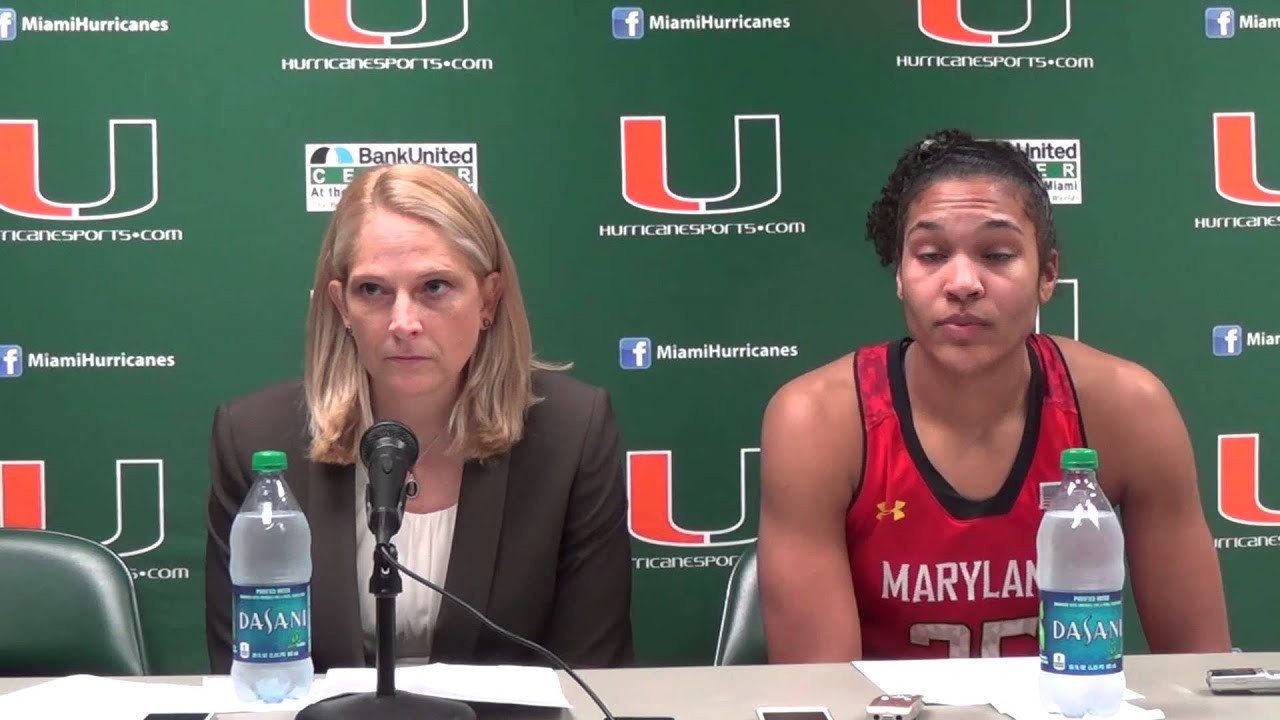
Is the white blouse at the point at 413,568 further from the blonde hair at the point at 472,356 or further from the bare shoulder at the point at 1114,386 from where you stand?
the bare shoulder at the point at 1114,386

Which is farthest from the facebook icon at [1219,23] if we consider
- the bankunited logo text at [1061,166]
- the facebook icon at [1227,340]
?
the facebook icon at [1227,340]

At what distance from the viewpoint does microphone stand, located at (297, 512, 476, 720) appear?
1351mm

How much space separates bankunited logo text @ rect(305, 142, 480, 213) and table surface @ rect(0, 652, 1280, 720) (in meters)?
1.39

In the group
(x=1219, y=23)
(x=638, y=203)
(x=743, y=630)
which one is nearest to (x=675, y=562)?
(x=743, y=630)

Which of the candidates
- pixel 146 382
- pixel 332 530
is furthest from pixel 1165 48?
pixel 146 382

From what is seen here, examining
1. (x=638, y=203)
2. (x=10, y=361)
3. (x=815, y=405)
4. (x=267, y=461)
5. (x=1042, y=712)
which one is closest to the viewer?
(x=1042, y=712)

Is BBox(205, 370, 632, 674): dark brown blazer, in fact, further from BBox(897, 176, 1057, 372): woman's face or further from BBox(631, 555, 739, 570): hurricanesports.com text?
BBox(631, 555, 739, 570): hurricanesports.com text

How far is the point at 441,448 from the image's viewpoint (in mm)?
2207

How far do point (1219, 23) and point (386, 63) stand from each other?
1.91 meters

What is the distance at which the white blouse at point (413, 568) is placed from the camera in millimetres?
2021

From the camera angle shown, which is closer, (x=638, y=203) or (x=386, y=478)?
(x=386, y=478)

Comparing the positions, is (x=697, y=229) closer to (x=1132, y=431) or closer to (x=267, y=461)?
(x=1132, y=431)

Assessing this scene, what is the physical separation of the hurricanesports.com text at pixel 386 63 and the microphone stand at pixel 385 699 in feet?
5.65

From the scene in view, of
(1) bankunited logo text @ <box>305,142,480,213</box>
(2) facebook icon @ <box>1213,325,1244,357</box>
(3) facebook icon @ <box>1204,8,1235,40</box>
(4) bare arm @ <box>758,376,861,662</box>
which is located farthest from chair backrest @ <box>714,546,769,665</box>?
(3) facebook icon @ <box>1204,8,1235,40</box>
